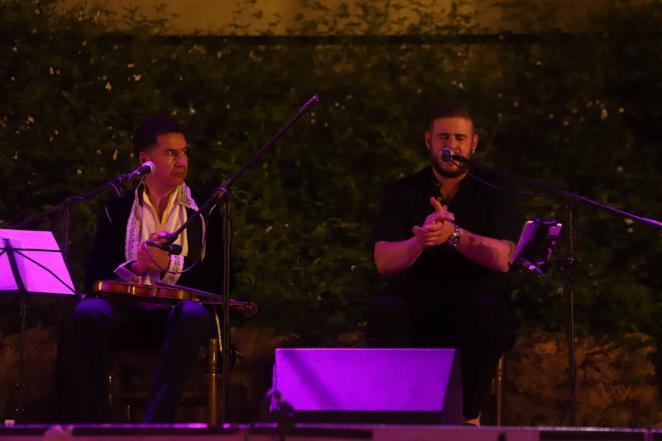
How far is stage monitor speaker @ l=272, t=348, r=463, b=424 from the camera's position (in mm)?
3504

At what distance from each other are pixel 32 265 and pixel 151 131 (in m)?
0.92

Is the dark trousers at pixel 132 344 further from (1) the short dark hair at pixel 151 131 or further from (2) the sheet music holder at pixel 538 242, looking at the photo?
(2) the sheet music holder at pixel 538 242

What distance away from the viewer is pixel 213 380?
15.2ft

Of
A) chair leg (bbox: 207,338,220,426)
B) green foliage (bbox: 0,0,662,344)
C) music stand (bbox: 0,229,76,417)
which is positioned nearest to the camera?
music stand (bbox: 0,229,76,417)

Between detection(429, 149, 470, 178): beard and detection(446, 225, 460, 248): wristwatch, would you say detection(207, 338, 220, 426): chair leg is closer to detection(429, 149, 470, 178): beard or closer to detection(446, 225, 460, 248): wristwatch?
detection(446, 225, 460, 248): wristwatch

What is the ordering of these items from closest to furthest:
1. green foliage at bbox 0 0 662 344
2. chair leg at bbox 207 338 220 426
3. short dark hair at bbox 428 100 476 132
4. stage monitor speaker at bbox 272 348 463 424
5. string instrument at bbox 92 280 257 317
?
stage monitor speaker at bbox 272 348 463 424 < string instrument at bbox 92 280 257 317 < chair leg at bbox 207 338 220 426 < short dark hair at bbox 428 100 476 132 < green foliage at bbox 0 0 662 344

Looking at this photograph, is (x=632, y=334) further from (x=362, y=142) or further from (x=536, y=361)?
(x=362, y=142)

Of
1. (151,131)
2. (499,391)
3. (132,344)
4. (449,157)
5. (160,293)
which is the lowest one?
(499,391)

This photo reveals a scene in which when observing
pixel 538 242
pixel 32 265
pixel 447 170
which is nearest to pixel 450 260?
pixel 447 170

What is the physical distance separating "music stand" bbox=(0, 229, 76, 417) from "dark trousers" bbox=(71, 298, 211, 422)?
0.54 feet

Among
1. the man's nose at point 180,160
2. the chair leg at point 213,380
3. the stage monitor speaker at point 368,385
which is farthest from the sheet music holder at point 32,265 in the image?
the stage monitor speaker at point 368,385

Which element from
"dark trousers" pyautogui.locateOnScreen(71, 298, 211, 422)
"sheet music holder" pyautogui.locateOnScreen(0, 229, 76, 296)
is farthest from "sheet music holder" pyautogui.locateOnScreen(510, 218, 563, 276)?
"sheet music holder" pyautogui.locateOnScreen(0, 229, 76, 296)

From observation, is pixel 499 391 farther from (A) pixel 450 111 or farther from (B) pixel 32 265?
(B) pixel 32 265

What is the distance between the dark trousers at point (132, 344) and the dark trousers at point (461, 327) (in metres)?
0.74
